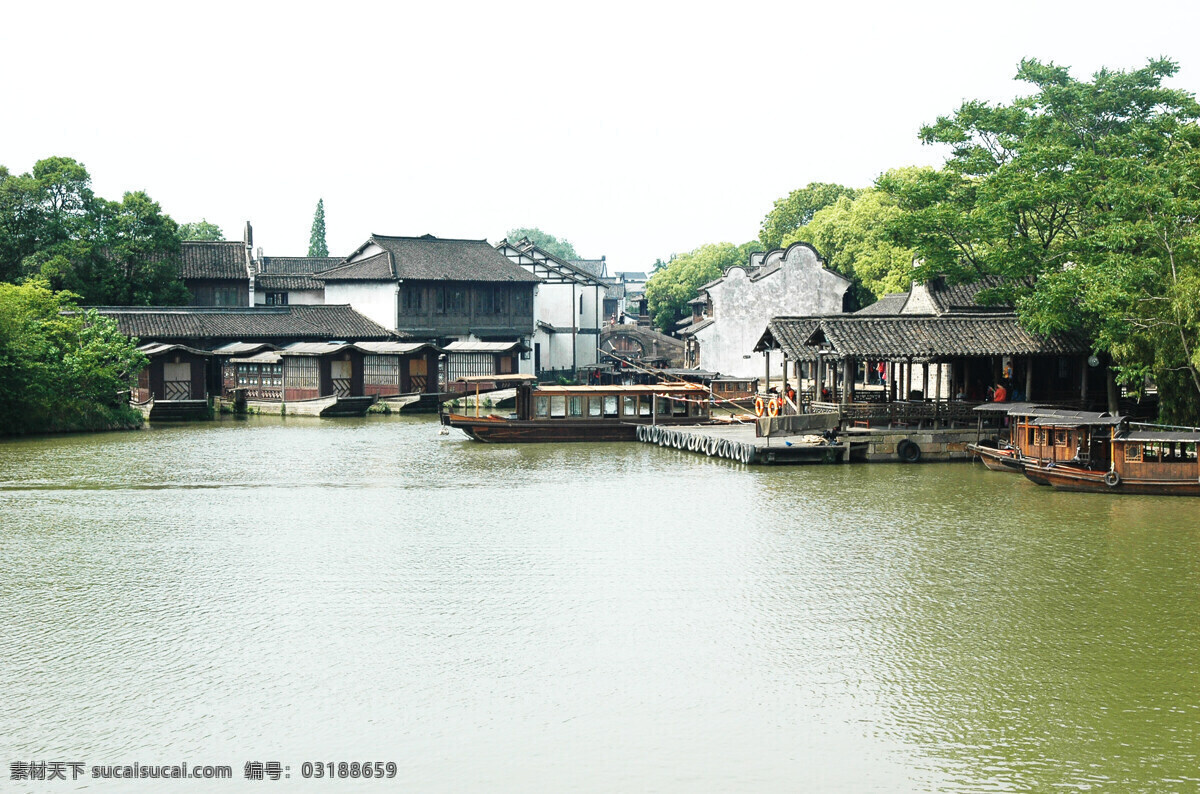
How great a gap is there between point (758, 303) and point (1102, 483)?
35447 millimetres

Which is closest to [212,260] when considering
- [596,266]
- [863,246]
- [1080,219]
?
[863,246]

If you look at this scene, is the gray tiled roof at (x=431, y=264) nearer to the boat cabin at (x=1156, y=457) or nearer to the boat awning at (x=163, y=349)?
the boat awning at (x=163, y=349)

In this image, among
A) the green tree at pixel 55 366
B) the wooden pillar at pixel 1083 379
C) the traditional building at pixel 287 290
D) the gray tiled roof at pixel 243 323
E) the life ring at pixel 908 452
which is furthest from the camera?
the traditional building at pixel 287 290

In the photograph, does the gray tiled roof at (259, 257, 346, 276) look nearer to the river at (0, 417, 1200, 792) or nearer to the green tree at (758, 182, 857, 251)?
the green tree at (758, 182, 857, 251)

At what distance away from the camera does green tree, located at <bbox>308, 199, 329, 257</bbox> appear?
97500 millimetres

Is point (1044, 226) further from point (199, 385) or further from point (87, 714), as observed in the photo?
point (199, 385)

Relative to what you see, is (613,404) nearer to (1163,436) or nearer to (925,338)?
(925,338)

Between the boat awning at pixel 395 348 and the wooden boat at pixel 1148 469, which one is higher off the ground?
the boat awning at pixel 395 348

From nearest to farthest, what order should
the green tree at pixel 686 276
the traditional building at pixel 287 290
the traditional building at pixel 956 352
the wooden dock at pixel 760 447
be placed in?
the wooden dock at pixel 760 447 < the traditional building at pixel 956 352 < the traditional building at pixel 287 290 < the green tree at pixel 686 276

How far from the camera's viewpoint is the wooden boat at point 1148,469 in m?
23.6

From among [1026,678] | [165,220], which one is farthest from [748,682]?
[165,220]

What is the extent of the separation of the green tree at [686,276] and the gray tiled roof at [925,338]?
46800 millimetres

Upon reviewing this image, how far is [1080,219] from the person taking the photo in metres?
31.8

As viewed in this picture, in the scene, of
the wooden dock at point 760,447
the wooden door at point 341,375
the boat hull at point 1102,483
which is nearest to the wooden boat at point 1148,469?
the boat hull at point 1102,483
